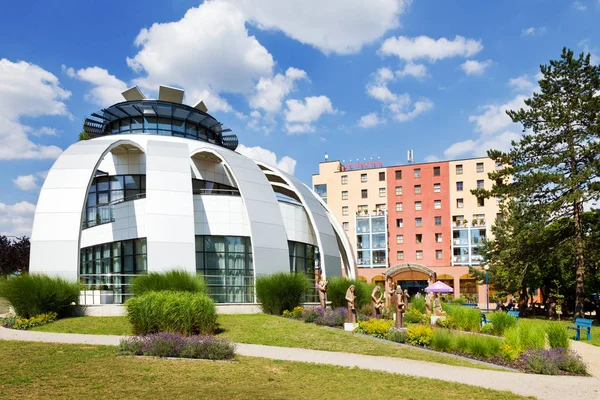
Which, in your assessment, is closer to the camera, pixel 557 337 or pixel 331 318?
pixel 557 337

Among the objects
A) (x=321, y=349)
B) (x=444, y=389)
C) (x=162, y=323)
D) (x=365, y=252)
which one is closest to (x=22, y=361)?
(x=162, y=323)

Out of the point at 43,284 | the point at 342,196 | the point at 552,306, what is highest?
the point at 342,196

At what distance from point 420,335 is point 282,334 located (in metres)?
4.64

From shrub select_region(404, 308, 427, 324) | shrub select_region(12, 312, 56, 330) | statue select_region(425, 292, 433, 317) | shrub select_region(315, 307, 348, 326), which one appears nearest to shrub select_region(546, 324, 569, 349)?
shrub select_region(315, 307, 348, 326)

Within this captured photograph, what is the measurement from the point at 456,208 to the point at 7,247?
5150cm

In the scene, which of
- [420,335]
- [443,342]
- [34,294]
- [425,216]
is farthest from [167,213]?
[425,216]

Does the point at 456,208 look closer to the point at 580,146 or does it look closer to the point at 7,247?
the point at 580,146

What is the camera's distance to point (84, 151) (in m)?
25.9

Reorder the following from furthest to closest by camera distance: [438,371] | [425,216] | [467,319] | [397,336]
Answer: [425,216], [467,319], [397,336], [438,371]

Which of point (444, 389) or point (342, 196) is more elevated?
point (342, 196)

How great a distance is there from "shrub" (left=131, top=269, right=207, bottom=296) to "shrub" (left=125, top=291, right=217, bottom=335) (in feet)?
8.81

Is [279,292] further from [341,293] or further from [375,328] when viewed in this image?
[375,328]

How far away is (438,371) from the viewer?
12781 mm

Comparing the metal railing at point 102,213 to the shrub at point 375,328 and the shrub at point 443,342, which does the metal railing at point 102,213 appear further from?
the shrub at point 443,342
